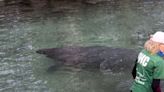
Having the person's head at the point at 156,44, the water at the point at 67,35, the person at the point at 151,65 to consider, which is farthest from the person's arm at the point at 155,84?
the water at the point at 67,35

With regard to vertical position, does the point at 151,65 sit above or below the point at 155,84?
above

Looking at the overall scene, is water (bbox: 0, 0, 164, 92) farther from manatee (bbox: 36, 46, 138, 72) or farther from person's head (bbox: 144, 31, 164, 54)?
person's head (bbox: 144, 31, 164, 54)

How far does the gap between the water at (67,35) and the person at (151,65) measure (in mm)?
2482

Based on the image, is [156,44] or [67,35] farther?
[67,35]

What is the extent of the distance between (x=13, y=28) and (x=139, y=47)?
5.09 meters

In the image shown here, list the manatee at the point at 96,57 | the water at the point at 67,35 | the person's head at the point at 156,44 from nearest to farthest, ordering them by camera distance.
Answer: the person's head at the point at 156,44 → the water at the point at 67,35 → the manatee at the point at 96,57

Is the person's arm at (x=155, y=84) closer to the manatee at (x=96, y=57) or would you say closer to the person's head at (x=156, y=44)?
the person's head at (x=156, y=44)

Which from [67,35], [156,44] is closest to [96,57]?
[67,35]

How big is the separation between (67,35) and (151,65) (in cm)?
747

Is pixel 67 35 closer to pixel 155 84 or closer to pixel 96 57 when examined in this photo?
pixel 96 57

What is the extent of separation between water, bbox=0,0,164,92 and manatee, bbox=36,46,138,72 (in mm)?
251

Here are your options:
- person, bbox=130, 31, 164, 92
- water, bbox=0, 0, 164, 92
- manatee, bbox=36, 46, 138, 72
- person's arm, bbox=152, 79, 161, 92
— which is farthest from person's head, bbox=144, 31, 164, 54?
manatee, bbox=36, 46, 138, 72

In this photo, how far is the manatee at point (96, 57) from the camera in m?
8.86

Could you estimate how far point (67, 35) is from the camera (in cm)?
1220
